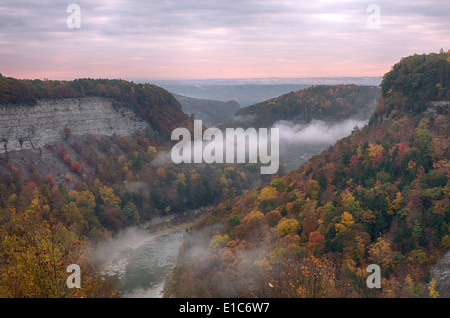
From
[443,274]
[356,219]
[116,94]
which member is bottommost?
[443,274]

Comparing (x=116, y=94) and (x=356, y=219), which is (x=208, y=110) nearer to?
(x=116, y=94)

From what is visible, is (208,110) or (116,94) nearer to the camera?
(116,94)

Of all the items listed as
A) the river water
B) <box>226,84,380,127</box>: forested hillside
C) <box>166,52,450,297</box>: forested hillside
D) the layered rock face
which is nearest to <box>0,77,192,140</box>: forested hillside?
the layered rock face

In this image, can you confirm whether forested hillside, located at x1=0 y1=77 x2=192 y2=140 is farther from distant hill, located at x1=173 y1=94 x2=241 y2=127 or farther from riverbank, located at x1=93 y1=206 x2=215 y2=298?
distant hill, located at x1=173 y1=94 x2=241 y2=127

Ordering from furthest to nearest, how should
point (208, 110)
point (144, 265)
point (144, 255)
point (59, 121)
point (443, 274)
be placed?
point (208, 110)
point (59, 121)
point (144, 255)
point (144, 265)
point (443, 274)

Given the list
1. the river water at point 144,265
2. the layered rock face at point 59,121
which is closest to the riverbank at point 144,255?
the river water at point 144,265

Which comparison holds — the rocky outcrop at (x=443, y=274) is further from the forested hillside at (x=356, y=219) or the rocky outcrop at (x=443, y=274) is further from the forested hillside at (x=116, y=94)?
the forested hillside at (x=116, y=94)

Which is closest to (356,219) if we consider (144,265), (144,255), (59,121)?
(144,265)
